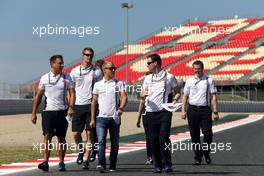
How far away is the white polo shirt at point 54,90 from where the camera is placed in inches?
400

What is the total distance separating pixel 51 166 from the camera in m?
11.2

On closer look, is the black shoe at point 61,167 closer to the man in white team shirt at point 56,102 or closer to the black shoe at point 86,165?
the man in white team shirt at point 56,102

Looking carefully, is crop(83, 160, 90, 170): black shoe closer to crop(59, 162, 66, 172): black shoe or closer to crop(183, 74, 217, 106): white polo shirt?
crop(59, 162, 66, 172): black shoe

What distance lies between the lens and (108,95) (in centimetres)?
1006

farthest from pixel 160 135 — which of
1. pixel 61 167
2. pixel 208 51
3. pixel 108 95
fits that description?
pixel 208 51

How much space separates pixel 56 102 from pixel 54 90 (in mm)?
187

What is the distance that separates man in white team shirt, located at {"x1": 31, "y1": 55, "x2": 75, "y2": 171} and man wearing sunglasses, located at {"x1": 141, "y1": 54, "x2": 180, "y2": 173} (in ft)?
4.07


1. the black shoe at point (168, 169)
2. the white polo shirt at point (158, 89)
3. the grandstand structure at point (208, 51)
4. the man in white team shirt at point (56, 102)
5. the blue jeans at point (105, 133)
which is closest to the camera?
the black shoe at point (168, 169)

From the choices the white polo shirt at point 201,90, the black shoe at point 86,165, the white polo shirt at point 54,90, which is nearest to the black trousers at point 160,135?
the black shoe at point 86,165

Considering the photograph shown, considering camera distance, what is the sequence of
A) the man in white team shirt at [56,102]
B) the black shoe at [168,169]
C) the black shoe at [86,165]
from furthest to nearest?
the black shoe at [86,165], the man in white team shirt at [56,102], the black shoe at [168,169]

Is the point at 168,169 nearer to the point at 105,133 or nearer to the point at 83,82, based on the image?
the point at 105,133

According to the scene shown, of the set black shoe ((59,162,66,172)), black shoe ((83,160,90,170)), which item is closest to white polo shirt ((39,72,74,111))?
black shoe ((59,162,66,172))

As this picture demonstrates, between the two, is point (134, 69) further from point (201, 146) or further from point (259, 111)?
point (201, 146)

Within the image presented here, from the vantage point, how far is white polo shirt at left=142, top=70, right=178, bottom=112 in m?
9.87
